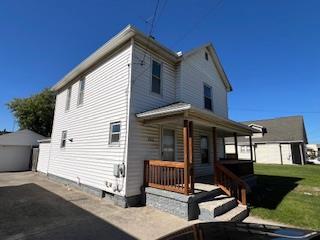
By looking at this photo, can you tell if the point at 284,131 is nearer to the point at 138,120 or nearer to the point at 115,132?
the point at 138,120

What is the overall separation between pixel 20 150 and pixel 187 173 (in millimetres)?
19724

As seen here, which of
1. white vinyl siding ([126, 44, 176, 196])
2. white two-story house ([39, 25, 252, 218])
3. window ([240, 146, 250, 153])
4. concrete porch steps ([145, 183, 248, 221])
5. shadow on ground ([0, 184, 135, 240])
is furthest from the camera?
window ([240, 146, 250, 153])

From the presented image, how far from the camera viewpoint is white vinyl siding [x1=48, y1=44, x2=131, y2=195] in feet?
28.2

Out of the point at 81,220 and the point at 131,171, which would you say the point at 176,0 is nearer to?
the point at 131,171

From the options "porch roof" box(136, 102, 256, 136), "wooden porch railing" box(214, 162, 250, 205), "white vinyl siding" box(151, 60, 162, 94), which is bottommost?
"wooden porch railing" box(214, 162, 250, 205)

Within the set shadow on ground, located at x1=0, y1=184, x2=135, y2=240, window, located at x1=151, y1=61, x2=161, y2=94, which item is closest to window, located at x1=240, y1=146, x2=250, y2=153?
window, located at x1=151, y1=61, x2=161, y2=94

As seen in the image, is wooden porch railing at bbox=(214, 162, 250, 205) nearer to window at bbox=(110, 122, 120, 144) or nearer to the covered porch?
the covered porch

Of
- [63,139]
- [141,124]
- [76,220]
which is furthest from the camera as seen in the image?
[63,139]

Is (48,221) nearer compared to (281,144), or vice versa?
(48,221)

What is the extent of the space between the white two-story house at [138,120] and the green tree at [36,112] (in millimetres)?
18165

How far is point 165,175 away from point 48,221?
386cm

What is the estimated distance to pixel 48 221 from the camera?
6.19 metres

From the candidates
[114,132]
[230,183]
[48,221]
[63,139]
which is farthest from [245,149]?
[48,221]

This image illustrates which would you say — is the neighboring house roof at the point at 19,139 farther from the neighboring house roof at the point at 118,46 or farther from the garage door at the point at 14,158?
the neighboring house roof at the point at 118,46
